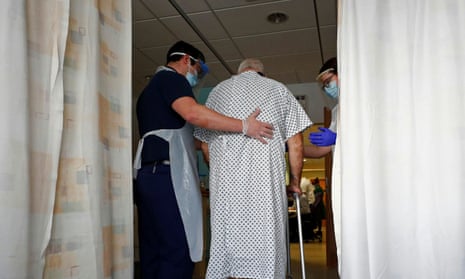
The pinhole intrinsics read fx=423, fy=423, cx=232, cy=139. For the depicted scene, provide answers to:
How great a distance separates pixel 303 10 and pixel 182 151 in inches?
74.7

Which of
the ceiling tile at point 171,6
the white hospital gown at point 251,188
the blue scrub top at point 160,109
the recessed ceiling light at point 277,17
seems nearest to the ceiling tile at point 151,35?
the ceiling tile at point 171,6

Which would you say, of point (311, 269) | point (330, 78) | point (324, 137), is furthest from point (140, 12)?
point (311, 269)

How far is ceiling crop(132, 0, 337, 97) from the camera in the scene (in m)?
3.32

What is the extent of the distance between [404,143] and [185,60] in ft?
4.15

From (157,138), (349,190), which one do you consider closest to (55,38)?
(157,138)

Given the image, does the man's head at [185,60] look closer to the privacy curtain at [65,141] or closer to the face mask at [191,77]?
the face mask at [191,77]

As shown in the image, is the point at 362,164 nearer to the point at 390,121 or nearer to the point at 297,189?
the point at 390,121

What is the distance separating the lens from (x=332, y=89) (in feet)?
8.04

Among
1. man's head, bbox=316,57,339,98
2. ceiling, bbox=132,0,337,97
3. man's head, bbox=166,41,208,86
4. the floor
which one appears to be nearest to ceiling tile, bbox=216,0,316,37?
ceiling, bbox=132,0,337,97

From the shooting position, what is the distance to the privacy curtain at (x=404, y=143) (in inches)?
53.8

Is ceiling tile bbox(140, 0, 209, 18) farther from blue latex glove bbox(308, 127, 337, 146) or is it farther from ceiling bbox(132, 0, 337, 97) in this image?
blue latex glove bbox(308, 127, 337, 146)

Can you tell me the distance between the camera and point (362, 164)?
145 centimetres

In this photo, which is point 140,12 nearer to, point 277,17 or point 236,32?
point 236,32

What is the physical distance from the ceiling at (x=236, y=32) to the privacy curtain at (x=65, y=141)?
1519mm
